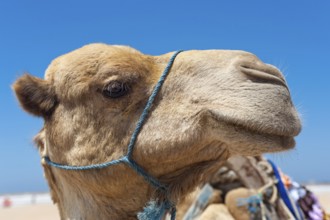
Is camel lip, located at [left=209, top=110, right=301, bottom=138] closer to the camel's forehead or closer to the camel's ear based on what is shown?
the camel's forehead

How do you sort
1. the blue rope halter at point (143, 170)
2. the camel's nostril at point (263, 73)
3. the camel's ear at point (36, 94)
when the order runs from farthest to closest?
the camel's ear at point (36, 94), the blue rope halter at point (143, 170), the camel's nostril at point (263, 73)

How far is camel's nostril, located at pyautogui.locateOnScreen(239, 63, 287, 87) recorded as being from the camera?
2.20m

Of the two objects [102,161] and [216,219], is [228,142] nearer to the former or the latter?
[102,161]

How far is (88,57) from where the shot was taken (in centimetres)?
249

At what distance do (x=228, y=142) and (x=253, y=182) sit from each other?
234 cm

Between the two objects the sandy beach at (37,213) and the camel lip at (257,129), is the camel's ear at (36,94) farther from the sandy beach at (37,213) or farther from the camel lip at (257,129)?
the sandy beach at (37,213)

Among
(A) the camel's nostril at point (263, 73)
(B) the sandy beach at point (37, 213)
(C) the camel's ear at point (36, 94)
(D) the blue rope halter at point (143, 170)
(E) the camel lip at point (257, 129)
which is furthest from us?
(B) the sandy beach at point (37, 213)

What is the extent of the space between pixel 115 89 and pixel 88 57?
25 cm

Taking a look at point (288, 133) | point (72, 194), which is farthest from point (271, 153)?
point (72, 194)

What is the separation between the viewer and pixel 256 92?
84.4 inches

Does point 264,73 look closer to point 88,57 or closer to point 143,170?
point 143,170

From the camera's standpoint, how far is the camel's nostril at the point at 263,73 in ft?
7.22

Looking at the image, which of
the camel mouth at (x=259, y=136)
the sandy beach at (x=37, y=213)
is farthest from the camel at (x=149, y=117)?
the sandy beach at (x=37, y=213)

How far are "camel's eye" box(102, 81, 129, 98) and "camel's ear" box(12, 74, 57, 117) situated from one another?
1.14ft
